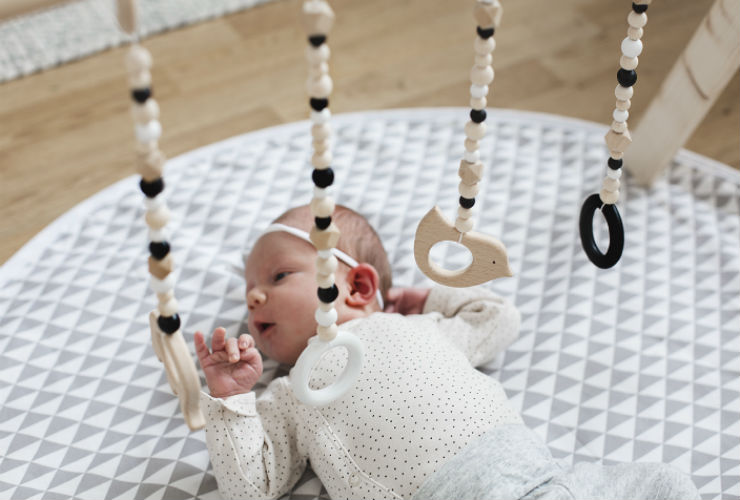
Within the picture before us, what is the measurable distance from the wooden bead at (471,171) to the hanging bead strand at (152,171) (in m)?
0.30

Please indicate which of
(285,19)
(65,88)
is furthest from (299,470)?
(285,19)

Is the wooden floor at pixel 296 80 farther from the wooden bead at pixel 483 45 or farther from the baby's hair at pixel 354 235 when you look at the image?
the wooden bead at pixel 483 45

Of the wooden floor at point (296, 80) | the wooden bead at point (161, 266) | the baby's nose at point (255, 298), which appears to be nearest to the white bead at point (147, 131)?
the wooden bead at point (161, 266)

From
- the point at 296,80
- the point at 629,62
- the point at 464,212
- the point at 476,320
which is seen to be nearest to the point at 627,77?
the point at 629,62

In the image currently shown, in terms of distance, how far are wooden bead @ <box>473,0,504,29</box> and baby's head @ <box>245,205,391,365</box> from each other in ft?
1.36

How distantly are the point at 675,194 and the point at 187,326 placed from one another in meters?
0.82

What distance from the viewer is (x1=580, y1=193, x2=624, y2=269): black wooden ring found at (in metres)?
0.95

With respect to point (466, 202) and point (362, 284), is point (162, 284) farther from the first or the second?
point (362, 284)

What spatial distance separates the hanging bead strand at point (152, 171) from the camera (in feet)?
1.87

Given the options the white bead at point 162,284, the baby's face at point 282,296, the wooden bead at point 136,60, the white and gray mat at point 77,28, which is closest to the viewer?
the wooden bead at point 136,60

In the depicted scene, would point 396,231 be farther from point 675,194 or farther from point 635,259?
point 675,194

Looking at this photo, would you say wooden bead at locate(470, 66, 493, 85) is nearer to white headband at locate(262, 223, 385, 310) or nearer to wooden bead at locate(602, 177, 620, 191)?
wooden bead at locate(602, 177, 620, 191)

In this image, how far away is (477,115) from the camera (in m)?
0.76

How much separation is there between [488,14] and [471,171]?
16 cm
